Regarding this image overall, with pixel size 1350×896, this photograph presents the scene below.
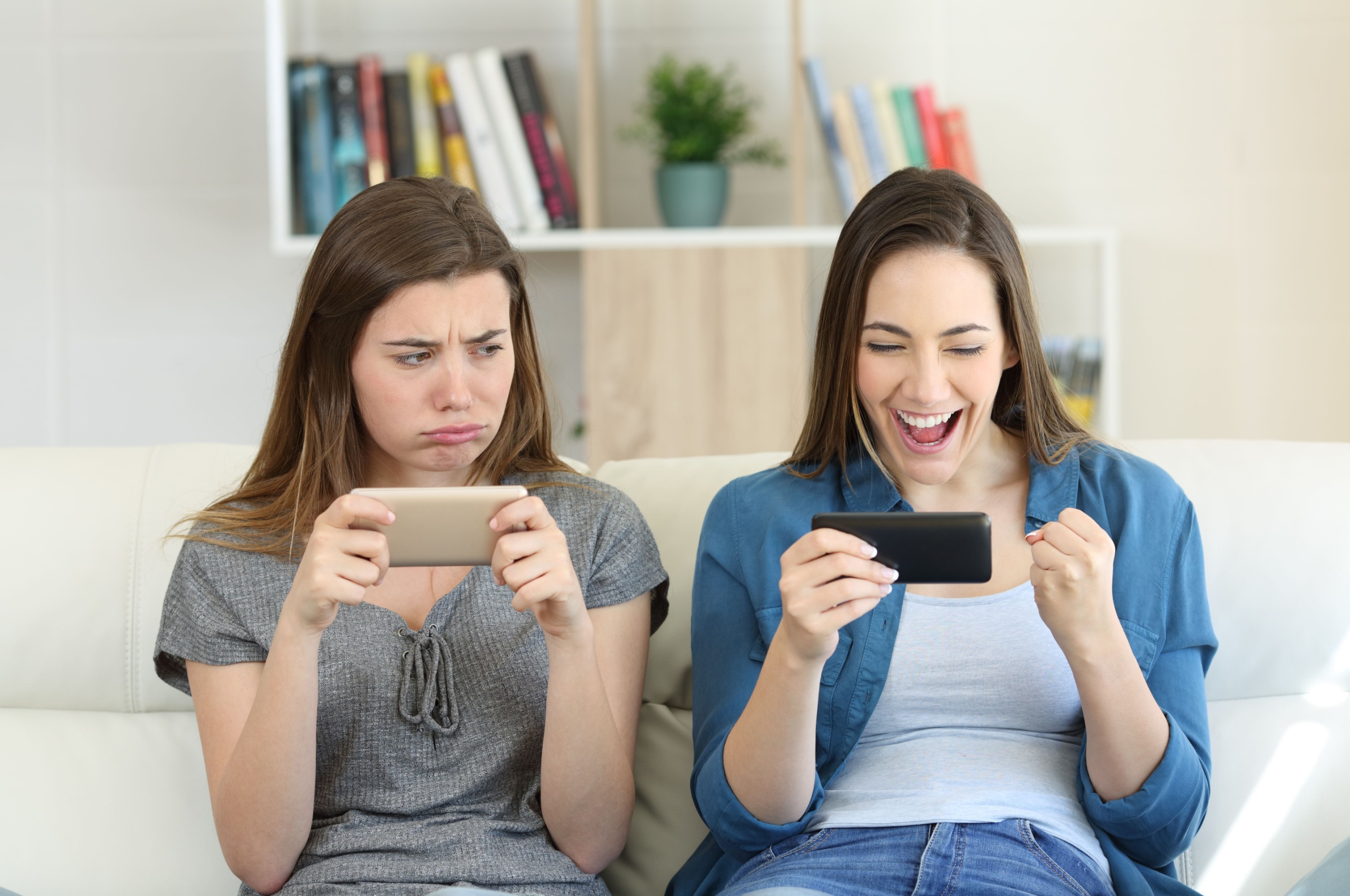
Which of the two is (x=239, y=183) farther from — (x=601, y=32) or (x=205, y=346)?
(x=601, y=32)

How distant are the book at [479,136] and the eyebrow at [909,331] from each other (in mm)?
1359

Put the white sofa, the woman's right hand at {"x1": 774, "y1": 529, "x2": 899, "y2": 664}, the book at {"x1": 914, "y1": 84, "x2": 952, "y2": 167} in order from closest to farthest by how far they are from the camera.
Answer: the woman's right hand at {"x1": 774, "y1": 529, "x2": 899, "y2": 664}
the white sofa
the book at {"x1": 914, "y1": 84, "x2": 952, "y2": 167}

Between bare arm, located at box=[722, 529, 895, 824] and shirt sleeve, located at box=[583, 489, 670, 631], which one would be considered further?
shirt sleeve, located at box=[583, 489, 670, 631]

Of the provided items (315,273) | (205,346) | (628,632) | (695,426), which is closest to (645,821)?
(628,632)

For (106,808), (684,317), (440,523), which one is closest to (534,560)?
(440,523)

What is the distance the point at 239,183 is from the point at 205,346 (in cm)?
39

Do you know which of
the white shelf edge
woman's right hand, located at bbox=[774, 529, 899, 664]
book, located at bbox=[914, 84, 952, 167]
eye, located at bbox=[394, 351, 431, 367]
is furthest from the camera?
book, located at bbox=[914, 84, 952, 167]

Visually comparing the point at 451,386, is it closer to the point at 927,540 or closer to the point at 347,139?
the point at 927,540

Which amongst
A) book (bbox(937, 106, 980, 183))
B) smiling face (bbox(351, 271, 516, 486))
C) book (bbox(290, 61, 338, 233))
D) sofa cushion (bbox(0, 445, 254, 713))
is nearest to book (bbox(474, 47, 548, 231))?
book (bbox(290, 61, 338, 233))

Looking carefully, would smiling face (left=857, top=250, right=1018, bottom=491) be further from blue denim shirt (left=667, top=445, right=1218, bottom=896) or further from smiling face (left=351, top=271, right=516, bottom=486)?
smiling face (left=351, top=271, right=516, bottom=486)

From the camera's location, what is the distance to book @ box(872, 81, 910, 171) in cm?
252

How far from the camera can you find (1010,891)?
106 cm

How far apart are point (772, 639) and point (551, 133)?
5.10ft

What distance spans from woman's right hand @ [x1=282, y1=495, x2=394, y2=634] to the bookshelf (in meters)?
1.39
